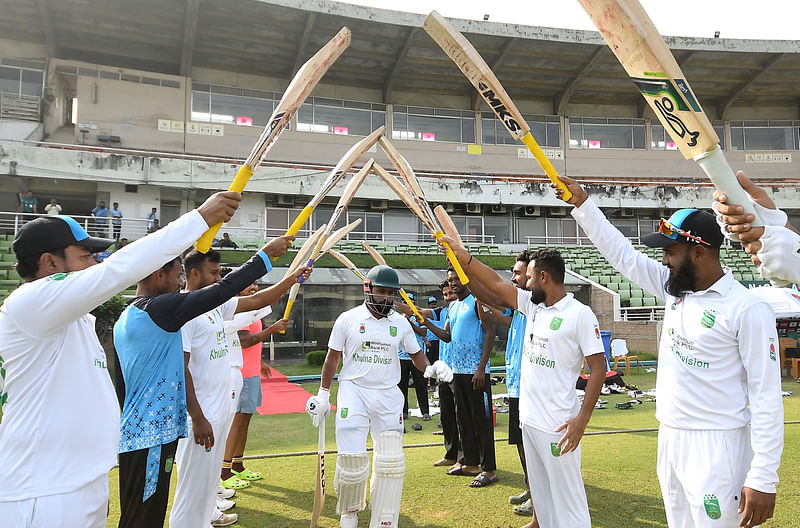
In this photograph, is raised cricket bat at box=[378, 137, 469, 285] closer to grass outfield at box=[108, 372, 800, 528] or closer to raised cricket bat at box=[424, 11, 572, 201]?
raised cricket bat at box=[424, 11, 572, 201]

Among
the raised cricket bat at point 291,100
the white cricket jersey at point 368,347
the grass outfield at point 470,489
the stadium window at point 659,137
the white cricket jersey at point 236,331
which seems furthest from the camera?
the stadium window at point 659,137

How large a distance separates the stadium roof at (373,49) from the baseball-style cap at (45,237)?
83.8 ft

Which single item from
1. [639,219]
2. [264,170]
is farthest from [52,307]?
→ [639,219]

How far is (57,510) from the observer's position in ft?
7.55

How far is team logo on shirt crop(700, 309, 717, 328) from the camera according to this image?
2.85m

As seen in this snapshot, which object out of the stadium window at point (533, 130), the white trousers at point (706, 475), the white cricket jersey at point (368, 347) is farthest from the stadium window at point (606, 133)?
the white trousers at point (706, 475)

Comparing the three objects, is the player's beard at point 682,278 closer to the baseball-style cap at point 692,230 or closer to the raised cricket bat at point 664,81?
the baseball-style cap at point 692,230

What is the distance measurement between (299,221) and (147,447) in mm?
2026

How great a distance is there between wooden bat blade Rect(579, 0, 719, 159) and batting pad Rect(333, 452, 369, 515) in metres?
3.57

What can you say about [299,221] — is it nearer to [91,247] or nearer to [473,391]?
[91,247]

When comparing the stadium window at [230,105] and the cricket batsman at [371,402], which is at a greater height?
the stadium window at [230,105]

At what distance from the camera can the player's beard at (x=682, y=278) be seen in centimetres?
301

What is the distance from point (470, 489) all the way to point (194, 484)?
3081 mm

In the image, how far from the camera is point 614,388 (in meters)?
12.5
